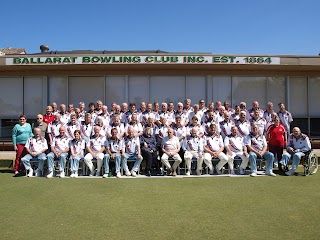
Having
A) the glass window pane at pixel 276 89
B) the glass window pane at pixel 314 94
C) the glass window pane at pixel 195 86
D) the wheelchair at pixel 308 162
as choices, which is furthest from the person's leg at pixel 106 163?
the glass window pane at pixel 314 94

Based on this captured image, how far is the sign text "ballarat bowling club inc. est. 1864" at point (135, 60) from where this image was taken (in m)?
10.7

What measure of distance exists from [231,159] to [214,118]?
4.95ft

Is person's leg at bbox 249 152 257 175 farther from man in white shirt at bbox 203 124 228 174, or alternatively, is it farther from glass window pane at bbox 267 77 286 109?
glass window pane at bbox 267 77 286 109

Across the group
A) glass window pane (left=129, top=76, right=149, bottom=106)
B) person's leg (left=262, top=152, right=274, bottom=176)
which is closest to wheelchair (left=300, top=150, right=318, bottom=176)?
person's leg (left=262, top=152, right=274, bottom=176)

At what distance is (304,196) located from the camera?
18.4 ft

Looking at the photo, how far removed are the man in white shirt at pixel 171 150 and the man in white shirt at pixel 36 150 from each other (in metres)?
3.08

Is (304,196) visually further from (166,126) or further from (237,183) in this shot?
(166,126)

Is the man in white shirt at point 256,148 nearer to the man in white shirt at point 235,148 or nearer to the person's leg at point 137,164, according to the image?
the man in white shirt at point 235,148

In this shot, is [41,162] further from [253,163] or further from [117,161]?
[253,163]

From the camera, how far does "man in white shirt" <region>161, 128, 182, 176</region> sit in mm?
7988

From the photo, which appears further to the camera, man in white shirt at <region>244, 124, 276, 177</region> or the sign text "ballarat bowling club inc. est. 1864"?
the sign text "ballarat bowling club inc. est. 1864"

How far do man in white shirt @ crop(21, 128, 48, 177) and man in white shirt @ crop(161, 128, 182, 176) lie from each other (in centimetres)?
308

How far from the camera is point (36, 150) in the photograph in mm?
8211

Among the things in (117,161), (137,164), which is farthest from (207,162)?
(117,161)
